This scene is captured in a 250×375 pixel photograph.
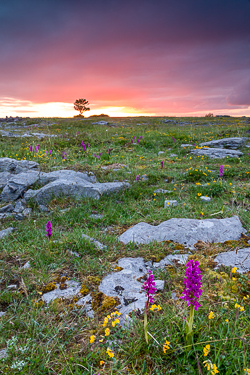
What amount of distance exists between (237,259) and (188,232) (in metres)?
1.00

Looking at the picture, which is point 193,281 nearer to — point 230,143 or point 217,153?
point 217,153

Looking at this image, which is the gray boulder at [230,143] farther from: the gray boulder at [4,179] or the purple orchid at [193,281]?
the purple orchid at [193,281]

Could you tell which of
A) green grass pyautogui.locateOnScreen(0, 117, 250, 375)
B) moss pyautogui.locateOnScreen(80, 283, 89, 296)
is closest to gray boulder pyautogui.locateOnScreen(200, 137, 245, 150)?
green grass pyautogui.locateOnScreen(0, 117, 250, 375)

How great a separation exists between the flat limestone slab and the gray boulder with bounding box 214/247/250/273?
1.76 ft

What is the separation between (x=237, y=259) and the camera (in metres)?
3.28

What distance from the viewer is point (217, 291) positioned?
2701 millimetres

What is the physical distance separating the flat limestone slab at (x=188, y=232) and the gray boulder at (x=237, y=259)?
54cm

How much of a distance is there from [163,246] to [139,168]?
6.28 meters

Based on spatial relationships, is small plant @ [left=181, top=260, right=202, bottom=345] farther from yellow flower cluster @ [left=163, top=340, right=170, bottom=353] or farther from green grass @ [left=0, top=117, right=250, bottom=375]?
yellow flower cluster @ [left=163, top=340, right=170, bottom=353]

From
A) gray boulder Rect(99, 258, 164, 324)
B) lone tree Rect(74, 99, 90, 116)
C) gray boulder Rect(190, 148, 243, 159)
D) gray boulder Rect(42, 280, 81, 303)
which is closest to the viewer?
gray boulder Rect(99, 258, 164, 324)

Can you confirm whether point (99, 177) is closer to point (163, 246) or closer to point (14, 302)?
point (163, 246)

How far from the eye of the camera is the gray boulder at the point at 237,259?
3.13 meters

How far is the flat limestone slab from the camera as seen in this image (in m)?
4.05

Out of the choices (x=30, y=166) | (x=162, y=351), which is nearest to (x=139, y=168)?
(x=30, y=166)
